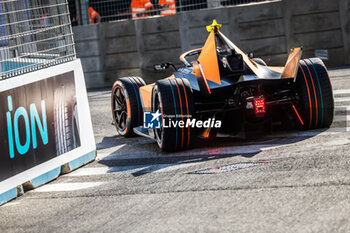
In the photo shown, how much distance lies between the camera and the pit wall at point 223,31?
1501cm

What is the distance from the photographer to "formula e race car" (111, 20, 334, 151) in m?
7.58

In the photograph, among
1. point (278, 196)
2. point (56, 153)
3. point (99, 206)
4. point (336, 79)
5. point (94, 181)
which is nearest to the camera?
point (278, 196)

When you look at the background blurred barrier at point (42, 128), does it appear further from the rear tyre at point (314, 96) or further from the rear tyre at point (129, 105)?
the rear tyre at point (314, 96)

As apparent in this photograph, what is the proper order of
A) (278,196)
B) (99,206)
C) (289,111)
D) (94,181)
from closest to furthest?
(278,196) < (99,206) < (94,181) < (289,111)

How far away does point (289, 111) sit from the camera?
26.5 ft

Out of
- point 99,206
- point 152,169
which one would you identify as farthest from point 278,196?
point 152,169

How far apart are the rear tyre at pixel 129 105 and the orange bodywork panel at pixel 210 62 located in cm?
159

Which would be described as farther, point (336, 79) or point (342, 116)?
point (336, 79)

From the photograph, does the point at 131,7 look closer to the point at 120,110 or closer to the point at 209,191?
the point at 120,110

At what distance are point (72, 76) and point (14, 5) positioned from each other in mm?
1109

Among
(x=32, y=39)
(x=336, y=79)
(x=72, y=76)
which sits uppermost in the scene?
(x=32, y=39)

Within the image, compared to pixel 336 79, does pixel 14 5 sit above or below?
above

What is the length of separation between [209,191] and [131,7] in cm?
1211

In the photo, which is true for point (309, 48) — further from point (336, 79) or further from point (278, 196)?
point (278, 196)
